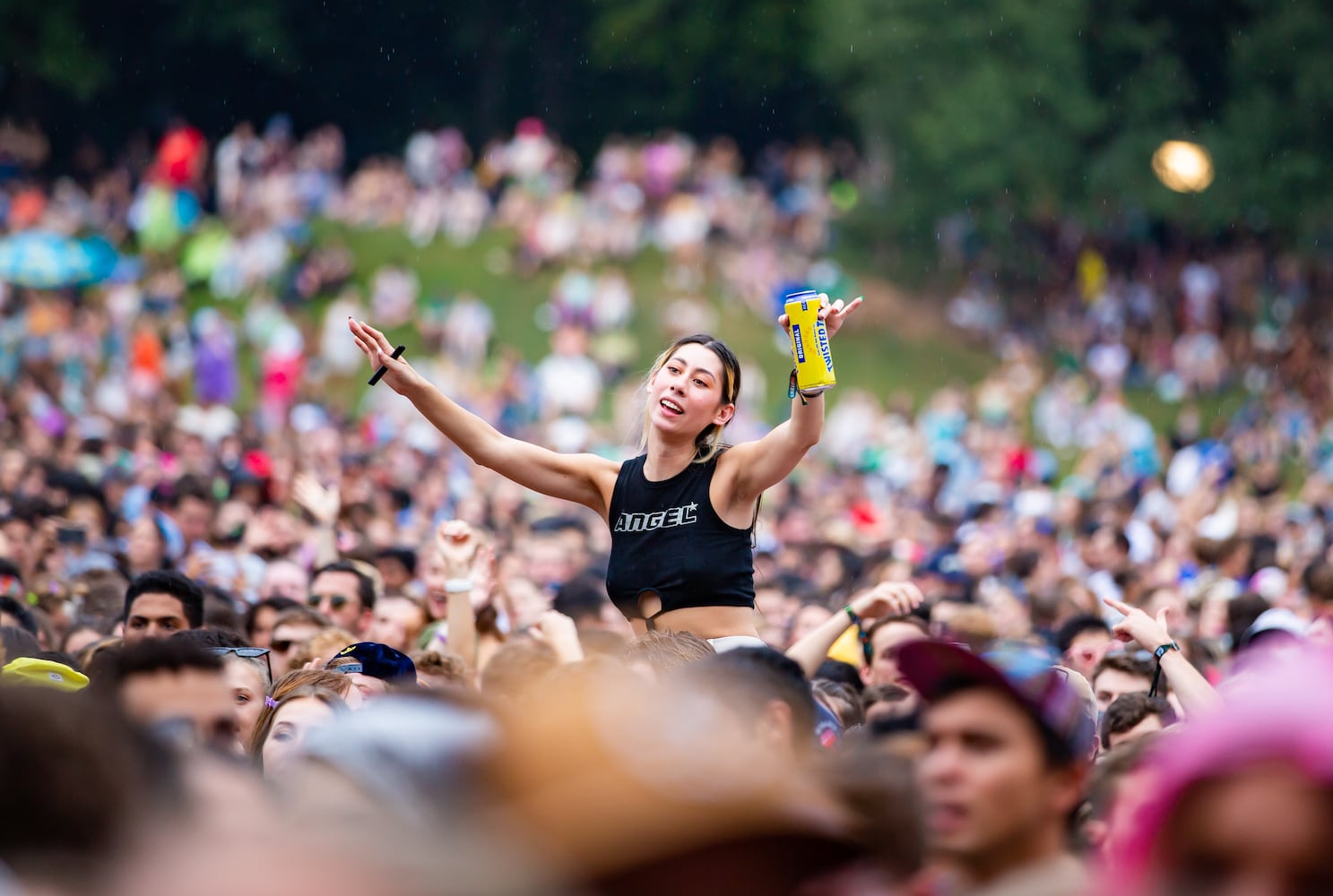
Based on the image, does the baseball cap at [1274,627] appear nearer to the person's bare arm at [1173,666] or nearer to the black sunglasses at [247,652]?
the person's bare arm at [1173,666]

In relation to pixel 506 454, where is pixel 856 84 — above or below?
above

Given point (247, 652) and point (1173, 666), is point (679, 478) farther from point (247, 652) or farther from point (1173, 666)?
point (1173, 666)

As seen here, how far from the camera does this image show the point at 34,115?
116 feet

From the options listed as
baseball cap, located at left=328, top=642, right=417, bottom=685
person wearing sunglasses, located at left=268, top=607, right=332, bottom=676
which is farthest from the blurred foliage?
baseball cap, located at left=328, top=642, right=417, bottom=685

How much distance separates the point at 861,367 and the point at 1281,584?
19662 millimetres

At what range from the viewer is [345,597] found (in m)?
8.30

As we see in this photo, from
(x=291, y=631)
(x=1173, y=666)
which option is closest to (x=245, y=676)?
(x=291, y=631)

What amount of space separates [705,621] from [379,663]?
101cm

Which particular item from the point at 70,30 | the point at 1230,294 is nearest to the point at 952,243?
the point at 1230,294

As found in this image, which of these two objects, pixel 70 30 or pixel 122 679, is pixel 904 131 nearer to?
pixel 70 30

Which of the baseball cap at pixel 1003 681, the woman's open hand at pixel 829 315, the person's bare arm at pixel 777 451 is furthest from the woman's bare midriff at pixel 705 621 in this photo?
the baseball cap at pixel 1003 681

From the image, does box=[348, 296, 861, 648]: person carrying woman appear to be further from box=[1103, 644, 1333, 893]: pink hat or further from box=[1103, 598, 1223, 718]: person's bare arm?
box=[1103, 644, 1333, 893]: pink hat

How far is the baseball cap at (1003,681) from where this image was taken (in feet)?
9.86

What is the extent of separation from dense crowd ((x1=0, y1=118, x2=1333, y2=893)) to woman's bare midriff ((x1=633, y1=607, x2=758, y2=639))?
305mm
